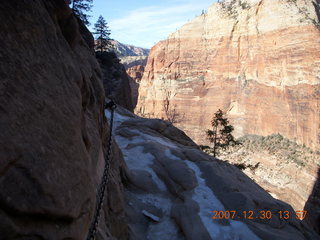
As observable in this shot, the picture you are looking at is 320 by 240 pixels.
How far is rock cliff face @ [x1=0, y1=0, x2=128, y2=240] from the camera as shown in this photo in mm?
2350

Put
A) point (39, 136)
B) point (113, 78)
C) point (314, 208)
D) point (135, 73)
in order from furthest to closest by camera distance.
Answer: point (135, 73) → point (113, 78) → point (314, 208) → point (39, 136)

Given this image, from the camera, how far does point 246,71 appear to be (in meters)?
41.6

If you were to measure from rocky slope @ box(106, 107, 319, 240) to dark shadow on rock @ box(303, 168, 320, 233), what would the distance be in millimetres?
14342

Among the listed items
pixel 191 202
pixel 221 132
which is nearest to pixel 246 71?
pixel 221 132

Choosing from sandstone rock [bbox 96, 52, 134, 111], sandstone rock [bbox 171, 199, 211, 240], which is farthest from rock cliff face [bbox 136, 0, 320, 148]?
sandstone rock [bbox 171, 199, 211, 240]

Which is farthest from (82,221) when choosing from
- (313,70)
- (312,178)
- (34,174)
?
(313,70)

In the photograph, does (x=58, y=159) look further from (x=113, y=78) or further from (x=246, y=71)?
(x=246, y=71)

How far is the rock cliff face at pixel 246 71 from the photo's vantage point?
33.4 metres

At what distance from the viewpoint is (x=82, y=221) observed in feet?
10.0

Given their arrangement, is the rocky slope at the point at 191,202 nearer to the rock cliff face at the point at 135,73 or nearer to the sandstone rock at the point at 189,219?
the sandstone rock at the point at 189,219

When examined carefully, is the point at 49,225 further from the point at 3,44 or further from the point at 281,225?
the point at 281,225

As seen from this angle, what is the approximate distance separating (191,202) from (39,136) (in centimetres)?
675

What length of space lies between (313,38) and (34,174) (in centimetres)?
3940

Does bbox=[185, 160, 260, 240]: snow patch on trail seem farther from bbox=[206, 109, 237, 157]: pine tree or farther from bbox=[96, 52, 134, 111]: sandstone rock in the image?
bbox=[96, 52, 134, 111]: sandstone rock
